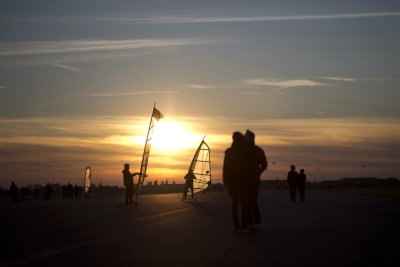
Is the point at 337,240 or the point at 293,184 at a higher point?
the point at 293,184

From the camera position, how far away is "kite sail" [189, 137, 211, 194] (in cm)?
5727

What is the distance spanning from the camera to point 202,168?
61094 millimetres

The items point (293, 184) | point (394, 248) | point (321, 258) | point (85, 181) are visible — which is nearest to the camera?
point (321, 258)

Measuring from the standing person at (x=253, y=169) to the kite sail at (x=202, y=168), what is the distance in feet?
126

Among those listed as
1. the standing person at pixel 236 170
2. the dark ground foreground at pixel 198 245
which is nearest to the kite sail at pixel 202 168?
the standing person at pixel 236 170

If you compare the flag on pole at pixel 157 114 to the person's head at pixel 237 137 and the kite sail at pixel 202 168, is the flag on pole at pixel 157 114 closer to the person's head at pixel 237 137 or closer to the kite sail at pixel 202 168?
the kite sail at pixel 202 168

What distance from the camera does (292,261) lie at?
9.23 metres

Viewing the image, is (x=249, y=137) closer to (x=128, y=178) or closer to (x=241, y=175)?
(x=241, y=175)

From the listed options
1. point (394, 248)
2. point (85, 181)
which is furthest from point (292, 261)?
point (85, 181)

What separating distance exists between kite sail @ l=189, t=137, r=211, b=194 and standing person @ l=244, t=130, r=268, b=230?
38.5 metres

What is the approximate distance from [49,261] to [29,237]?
4.23m

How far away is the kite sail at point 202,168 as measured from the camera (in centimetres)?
5727

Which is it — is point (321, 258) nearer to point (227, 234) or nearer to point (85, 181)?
point (227, 234)

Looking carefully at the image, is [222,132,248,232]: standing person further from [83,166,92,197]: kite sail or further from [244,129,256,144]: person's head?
[83,166,92,197]: kite sail
